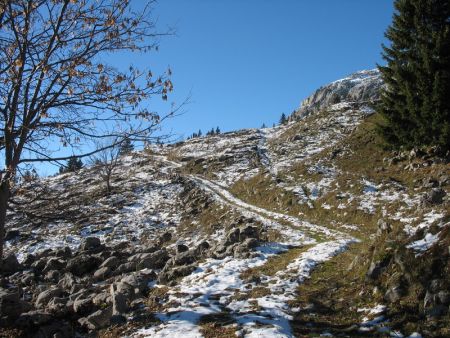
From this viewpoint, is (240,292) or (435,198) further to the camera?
(435,198)

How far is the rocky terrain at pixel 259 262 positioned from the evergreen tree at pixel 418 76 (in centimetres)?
241

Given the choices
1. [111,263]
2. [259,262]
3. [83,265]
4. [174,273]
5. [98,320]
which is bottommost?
[98,320]

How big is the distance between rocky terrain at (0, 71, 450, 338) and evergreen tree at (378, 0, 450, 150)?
94.8 inches

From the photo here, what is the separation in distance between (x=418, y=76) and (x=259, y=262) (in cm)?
2003

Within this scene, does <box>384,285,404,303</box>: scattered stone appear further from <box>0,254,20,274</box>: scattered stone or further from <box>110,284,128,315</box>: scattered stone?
<box>0,254,20,274</box>: scattered stone

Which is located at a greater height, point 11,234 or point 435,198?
point 11,234

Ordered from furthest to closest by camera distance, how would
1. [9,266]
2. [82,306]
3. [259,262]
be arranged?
[9,266] → [259,262] → [82,306]

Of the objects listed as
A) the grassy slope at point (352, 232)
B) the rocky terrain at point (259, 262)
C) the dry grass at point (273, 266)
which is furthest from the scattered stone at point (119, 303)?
the grassy slope at point (352, 232)

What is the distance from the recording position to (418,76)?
26.8 meters

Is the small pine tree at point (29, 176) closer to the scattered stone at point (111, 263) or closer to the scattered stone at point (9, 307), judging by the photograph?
the scattered stone at point (9, 307)

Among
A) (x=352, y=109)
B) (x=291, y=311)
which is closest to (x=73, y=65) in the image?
(x=291, y=311)

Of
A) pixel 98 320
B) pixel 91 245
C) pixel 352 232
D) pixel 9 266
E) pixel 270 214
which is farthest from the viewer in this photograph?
pixel 270 214

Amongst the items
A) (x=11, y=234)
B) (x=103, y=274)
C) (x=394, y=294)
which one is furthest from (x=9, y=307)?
(x=11, y=234)

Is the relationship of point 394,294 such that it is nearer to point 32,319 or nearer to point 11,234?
point 32,319
